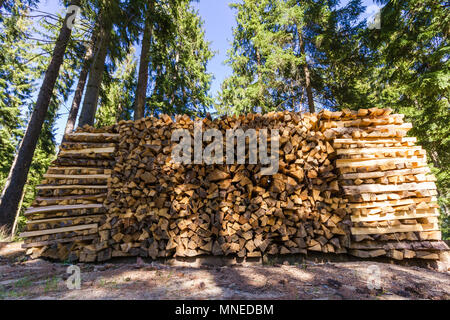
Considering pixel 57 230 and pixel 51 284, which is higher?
pixel 57 230

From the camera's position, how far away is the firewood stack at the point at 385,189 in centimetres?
307

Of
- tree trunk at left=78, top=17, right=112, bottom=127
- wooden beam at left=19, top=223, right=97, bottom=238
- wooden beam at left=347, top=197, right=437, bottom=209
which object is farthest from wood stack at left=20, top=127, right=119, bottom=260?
wooden beam at left=347, top=197, right=437, bottom=209

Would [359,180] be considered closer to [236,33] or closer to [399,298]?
[399,298]

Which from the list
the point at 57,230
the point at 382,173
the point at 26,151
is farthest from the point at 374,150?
the point at 26,151

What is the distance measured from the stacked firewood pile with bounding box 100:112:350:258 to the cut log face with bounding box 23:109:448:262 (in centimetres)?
2

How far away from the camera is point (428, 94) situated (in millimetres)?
5465

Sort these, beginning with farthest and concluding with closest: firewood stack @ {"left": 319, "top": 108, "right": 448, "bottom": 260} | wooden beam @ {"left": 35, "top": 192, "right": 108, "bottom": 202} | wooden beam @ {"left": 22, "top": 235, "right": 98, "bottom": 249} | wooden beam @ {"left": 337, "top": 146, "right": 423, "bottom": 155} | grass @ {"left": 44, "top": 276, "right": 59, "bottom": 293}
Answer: wooden beam @ {"left": 35, "top": 192, "right": 108, "bottom": 202} → wooden beam @ {"left": 337, "top": 146, "right": 423, "bottom": 155} → wooden beam @ {"left": 22, "top": 235, "right": 98, "bottom": 249} → firewood stack @ {"left": 319, "top": 108, "right": 448, "bottom": 260} → grass @ {"left": 44, "top": 276, "right": 59, "bottom": 293}

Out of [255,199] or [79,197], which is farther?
[79,197]

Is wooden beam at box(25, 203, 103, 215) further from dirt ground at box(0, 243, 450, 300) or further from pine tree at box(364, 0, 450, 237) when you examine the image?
pine tree at box(364, 0, 450, 237)

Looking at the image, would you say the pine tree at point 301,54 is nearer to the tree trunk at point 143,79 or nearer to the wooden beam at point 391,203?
the tree trunk at point 143,79

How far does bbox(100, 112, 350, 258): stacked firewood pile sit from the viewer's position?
3.15 m

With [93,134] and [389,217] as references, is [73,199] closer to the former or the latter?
[93,134]

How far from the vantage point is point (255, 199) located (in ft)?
10.8

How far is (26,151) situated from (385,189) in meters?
7.79
